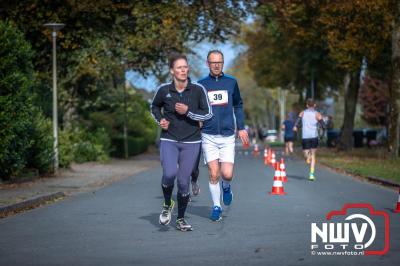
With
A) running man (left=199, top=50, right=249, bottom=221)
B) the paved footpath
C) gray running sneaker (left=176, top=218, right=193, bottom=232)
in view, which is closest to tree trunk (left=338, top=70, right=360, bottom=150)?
the paved footpath

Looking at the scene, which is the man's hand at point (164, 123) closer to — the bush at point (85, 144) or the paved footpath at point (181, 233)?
the paved footpath at point (181, 233)

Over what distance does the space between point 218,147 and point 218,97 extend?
0.64 m

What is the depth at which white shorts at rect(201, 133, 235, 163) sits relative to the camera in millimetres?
10766

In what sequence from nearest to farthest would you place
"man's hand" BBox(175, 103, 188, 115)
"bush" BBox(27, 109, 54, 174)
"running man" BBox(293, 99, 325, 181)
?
"man's hand" BBox(175, 103, 188, 115), "running man" BBox(293, 99, 325, 181), "bush" BBox(27, 109, 54, 174)

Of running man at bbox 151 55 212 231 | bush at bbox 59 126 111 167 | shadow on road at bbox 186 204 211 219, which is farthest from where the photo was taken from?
bush at bbox 59 126 111 167

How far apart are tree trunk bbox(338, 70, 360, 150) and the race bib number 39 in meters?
31.0

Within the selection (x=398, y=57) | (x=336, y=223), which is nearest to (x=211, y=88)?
(x=336, y=223)

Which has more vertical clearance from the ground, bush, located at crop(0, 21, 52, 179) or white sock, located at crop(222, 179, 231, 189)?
bush, located at crop(0, 21, 52, 179)

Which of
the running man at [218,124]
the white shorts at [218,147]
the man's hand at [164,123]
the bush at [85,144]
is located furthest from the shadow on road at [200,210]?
the bush at [85,144]

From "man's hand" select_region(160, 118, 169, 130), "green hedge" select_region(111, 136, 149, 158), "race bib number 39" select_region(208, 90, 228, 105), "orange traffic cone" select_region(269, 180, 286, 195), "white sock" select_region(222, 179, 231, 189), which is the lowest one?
"green hedge" select_region(111, 136, 149, 158)

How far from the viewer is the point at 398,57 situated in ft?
100

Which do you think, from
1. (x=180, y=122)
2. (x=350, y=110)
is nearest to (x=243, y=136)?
(x=180, y=122)

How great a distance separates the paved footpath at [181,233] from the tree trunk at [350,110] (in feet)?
85.6

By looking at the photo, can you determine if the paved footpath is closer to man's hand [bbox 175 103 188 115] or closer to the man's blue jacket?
the man's blue jacket
